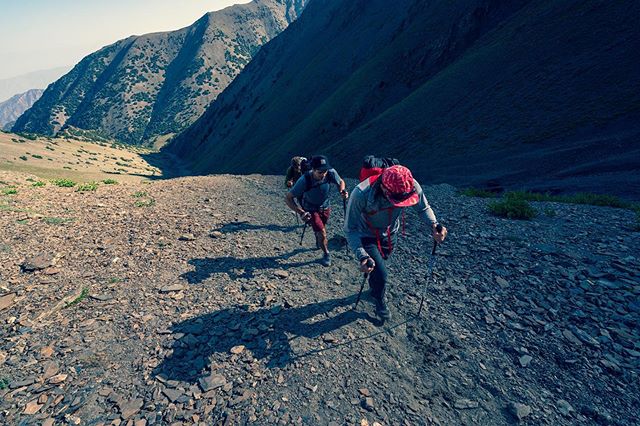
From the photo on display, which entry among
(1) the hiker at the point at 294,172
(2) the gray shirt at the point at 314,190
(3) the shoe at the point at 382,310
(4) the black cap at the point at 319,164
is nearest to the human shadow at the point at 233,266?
(2) the gray shirt at the point at 314,190

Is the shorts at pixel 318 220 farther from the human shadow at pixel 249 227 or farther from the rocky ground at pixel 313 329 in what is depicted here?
the human shadow at pixel 249 227

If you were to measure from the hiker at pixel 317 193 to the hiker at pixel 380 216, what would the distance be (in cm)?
231

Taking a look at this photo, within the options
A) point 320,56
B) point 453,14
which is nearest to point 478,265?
point 453,14

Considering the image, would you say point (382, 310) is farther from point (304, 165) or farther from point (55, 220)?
point (55, 220)

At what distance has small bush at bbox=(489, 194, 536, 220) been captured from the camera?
10.4 meters

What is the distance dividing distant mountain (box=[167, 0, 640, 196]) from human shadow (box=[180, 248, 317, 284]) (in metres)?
17.3

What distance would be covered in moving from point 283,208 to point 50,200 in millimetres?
9236

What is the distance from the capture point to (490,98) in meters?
30.8

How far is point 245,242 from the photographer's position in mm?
10258

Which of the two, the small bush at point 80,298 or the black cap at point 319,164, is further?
the black cap at point 319,164

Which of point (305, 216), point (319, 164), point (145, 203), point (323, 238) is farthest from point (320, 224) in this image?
point (145, 203)

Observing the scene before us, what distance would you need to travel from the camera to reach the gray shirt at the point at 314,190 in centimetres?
780

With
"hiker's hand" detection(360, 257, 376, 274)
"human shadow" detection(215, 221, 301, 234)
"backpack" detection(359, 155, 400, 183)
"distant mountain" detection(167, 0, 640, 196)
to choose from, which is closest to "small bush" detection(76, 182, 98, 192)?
"human shadow" detection(215, 221, 301, 234)

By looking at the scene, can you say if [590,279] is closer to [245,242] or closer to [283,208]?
A: [245,242]
